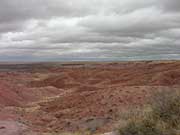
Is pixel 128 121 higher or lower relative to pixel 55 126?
higher

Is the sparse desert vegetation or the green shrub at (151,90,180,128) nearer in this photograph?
the sparse desert vegetation

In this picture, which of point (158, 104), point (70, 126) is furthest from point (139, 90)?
point (158, 104)

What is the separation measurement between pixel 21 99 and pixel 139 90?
15428 mm

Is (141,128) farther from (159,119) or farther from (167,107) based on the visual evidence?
(167,107)

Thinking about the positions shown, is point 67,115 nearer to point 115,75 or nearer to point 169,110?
point 169,110

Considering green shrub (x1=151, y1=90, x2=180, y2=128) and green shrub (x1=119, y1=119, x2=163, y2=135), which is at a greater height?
green shrub (x1=151, y1=90, x2=180, y2=128)

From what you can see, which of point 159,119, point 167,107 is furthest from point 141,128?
point 167,107

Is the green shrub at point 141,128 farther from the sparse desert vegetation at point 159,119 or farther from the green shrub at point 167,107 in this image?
the green shrub at point 167,107

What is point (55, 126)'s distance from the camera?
20859 mm

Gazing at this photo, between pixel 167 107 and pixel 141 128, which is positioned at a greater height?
pixel 167 107

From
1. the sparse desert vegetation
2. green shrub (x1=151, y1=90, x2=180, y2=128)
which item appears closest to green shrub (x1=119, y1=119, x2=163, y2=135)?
the sparse desert vegetation

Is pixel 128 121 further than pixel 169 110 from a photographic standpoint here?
No

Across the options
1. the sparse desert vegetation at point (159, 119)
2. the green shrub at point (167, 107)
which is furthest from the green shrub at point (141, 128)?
the green shrub at point (167, 107)

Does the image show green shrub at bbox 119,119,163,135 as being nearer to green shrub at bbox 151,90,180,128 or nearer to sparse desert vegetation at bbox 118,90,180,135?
sparse desert vegetation at bbox 118,90,180,135
